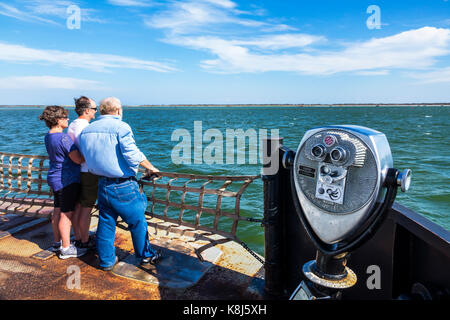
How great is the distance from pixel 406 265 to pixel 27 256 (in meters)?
3.86

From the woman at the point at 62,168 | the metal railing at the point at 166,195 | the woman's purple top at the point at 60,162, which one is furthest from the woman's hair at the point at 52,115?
the metal railing at the point at 166,195

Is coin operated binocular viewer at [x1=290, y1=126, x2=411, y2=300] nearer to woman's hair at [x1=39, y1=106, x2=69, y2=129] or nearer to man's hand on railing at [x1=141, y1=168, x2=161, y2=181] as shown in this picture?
man's hand on railing at [x1=141, y1=168, x2=161, y2=181]

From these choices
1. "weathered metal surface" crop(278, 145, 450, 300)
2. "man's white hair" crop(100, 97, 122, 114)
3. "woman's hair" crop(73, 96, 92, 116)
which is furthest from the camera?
"woman's hair" crop(73, 96, 92, 116)

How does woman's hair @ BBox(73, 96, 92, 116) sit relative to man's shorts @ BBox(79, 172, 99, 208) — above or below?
above

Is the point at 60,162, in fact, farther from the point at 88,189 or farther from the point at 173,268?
the point at 173,268

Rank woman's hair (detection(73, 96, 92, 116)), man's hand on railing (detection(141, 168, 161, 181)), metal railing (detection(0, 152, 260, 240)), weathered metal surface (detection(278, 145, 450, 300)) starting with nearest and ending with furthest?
weathered metal surface (detection(278, 145, 450, 300)), metal railing (detection(0, 152, 260, 240)), woman's hair (detection(73, 96, 92, 116)), man's hand on railing (detection(141, 168, 161, 181))

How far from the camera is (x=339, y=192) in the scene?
1.58m

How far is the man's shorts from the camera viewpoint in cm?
345

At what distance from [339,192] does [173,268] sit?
90.6 inches

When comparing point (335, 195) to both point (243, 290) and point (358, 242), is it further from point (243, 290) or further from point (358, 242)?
point (243, 290)

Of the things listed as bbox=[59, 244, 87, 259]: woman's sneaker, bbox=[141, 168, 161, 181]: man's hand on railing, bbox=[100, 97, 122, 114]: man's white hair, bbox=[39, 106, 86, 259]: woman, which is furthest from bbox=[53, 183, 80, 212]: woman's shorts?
A: bbox=[100, 97, 122, 114]: man's white hair

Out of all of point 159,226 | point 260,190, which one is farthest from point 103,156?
point 260,190

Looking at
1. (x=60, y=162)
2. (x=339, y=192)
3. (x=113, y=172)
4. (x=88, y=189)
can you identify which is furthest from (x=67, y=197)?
(x=339, y=192)

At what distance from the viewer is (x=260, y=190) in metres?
12.7
